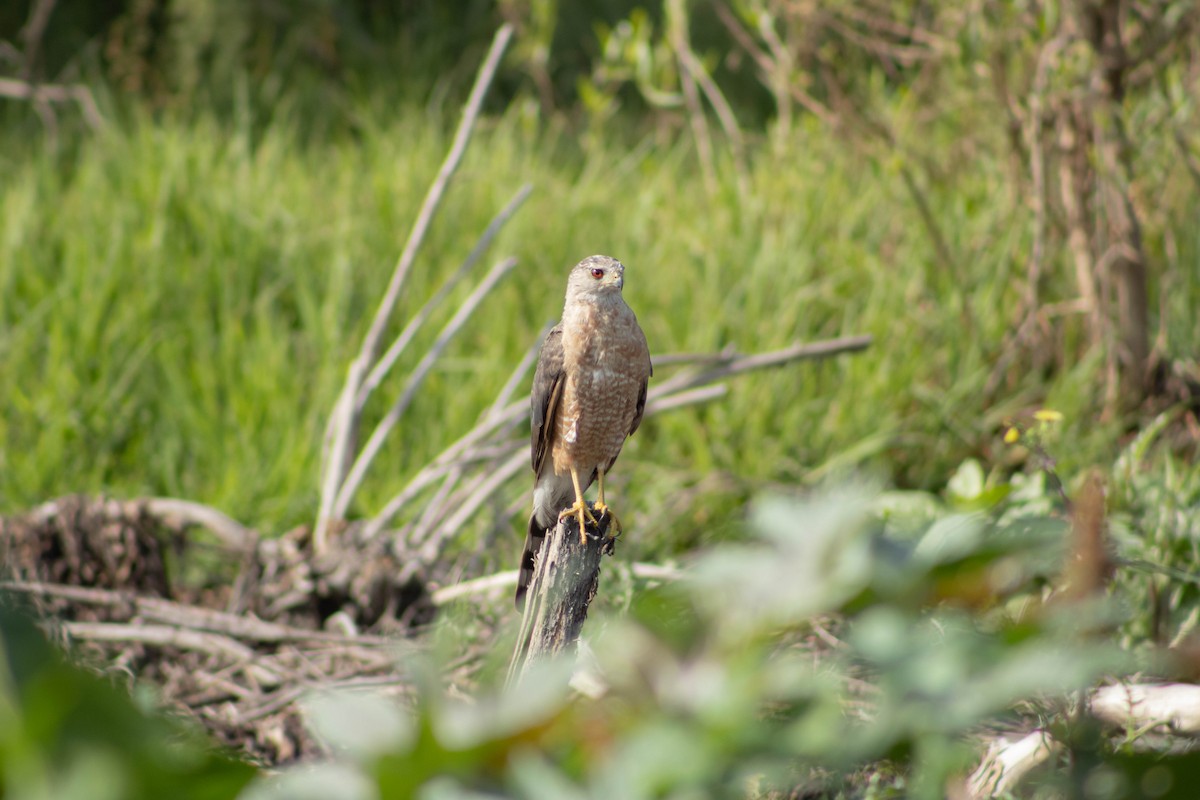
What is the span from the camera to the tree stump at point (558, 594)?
2115 mm

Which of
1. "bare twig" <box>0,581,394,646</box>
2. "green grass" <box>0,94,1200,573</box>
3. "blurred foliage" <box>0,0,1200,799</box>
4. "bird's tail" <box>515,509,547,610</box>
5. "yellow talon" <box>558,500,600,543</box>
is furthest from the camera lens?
"green grass" <box>0,94,1200,573</box>

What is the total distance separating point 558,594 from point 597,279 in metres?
0.66

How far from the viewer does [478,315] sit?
4.87 meters

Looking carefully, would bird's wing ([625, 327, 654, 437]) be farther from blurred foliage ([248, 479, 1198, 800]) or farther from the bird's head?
blurred foliage ([248, 479, 1198, 800])

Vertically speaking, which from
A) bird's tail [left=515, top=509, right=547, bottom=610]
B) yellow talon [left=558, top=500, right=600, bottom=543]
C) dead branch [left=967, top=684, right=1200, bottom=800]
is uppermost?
yellow talon [left=558, top=500, right=600, bottom=543]

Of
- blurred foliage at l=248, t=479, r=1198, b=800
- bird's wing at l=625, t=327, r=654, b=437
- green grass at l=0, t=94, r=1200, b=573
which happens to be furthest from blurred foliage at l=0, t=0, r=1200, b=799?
blurred foliage at l=248, t=479, r=1198, b=800

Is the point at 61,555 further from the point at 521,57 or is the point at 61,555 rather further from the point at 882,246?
the point at 521,57

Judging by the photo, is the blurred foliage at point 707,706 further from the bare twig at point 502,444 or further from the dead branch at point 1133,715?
the bare twig at point 502,444

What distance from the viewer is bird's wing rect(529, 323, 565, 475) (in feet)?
8.57

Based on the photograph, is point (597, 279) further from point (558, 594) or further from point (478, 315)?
point (478, 315)

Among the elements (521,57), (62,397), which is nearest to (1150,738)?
(62,397)

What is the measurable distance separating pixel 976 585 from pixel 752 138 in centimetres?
552

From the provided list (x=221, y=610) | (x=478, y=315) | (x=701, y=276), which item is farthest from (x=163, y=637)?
(x=701, y=276)

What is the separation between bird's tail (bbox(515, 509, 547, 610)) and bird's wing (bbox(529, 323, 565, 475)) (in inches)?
6.8
